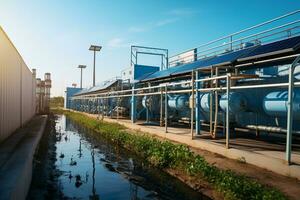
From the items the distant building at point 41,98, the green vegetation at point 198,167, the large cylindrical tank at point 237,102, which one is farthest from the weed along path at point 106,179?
the distant building at point 41,98

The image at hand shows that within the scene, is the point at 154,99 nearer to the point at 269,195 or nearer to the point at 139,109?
the point at 139,109

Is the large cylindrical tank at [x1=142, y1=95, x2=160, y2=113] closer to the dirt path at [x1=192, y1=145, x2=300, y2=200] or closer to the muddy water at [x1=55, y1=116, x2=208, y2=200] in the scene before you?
the muddy water at [x1=55, y1=116, x2=208, y2=200]

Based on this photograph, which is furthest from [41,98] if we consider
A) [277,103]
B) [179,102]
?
[277,103]

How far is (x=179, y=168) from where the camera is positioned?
28.8ft

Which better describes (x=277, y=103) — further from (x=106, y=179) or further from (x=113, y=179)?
(x=106, y=179)

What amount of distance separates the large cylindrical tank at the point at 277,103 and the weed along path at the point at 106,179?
12.7ft

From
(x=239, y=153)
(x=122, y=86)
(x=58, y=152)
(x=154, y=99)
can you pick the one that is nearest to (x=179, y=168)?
(x=239, y=153)

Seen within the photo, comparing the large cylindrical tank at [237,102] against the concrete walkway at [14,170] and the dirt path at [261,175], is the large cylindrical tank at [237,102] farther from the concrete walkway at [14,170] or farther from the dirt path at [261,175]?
the concrete walkway at [14,170]

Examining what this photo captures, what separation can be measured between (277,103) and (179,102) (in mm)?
6516

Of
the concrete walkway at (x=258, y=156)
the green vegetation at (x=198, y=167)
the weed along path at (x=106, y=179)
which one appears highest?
the concrete walkway at (x=258, y=156)

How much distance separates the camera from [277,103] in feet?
33.2

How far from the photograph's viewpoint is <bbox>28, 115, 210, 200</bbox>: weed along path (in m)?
7.39

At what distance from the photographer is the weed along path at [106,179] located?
7391 mm

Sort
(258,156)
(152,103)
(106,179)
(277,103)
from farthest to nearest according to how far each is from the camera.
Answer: (152,103), (277,103), (106,179), (258,156)
